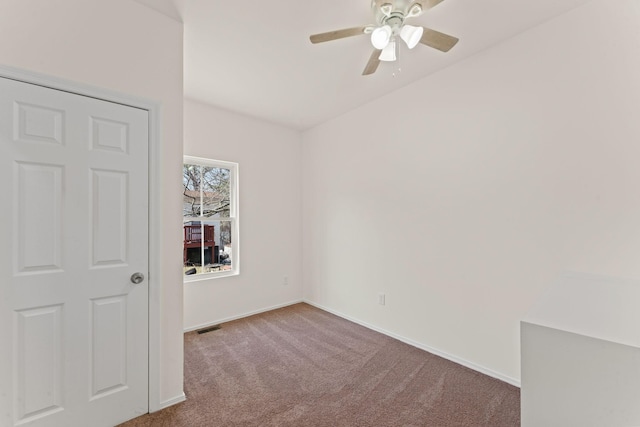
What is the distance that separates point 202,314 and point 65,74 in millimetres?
2643

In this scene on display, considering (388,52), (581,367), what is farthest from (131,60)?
(581,367)

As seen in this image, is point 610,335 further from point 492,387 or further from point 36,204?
point 36,204

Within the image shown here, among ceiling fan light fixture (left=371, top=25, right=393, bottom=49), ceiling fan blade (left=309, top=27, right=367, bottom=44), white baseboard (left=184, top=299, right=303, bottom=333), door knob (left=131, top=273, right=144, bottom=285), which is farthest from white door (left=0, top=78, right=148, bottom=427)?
ceiling fan light fixture (left=371, top=25, right=393, bottom=49)

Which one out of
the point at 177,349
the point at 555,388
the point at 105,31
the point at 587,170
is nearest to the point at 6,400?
the point at 177,349

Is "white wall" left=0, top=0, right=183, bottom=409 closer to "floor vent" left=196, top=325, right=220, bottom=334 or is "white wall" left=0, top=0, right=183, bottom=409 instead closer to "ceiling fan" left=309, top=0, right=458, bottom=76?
"ceiling fan" left=309, top=0, right=458, bottom=76

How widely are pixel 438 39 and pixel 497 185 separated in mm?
1244

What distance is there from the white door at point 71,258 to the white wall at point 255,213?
56.3 inches

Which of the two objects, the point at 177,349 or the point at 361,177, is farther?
the point at 361,177

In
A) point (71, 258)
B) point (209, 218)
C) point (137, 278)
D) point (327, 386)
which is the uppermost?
point (209, 218)

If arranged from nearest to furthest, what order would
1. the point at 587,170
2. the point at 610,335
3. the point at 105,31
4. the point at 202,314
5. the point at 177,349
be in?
the point at 610,335, the point at 105,31, the point at 587,170, the point at 177,349, the point at 202,314

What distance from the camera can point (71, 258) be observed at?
1604mm

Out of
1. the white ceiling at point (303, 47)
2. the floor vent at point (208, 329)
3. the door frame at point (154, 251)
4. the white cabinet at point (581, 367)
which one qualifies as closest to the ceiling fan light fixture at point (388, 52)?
the white ceiling at point (303, 47)

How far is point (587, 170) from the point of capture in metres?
1.81

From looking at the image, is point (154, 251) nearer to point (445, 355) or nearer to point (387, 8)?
point (387, 8)
